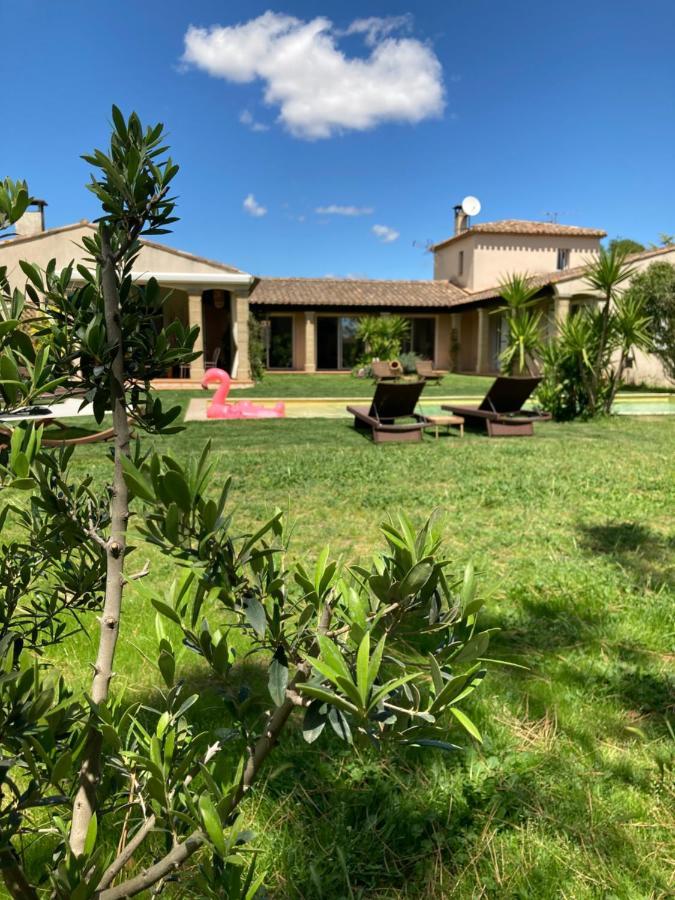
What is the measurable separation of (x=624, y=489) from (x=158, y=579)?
4573 mm

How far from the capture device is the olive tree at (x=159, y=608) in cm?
86

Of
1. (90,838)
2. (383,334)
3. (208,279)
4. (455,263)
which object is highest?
(455,263)

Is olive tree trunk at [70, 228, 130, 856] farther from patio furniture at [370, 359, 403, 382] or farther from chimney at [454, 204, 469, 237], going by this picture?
chimney at [454, 204, 469, 237]

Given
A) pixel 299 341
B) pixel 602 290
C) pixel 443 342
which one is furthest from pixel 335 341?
pixel 602 290

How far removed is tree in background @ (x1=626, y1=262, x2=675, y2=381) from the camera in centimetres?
1925

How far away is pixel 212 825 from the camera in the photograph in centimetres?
81

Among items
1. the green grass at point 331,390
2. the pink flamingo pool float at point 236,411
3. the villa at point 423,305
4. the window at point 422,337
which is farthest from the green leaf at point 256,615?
the window at point 422,337

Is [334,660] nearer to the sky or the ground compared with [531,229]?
nearer to the ground

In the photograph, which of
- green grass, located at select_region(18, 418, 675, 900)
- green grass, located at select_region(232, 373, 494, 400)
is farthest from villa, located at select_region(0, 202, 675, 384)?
green grass, located at select_region(18, 418, 675, 900)

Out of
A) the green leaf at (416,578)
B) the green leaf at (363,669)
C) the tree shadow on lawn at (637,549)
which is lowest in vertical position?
the tree shadow on lawn at (637,549)

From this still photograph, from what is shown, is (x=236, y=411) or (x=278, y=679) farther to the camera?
(x=236, y=411)

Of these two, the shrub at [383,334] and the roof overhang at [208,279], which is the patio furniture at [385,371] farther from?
the roof overhang at [208,279]

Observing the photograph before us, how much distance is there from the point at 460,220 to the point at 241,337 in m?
21.9

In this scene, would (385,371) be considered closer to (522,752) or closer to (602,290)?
(602,290)
